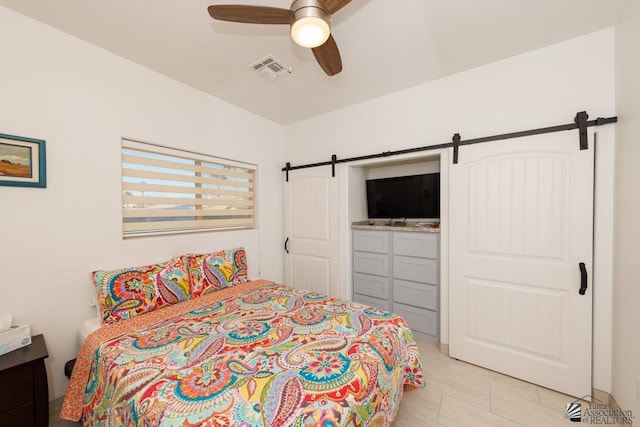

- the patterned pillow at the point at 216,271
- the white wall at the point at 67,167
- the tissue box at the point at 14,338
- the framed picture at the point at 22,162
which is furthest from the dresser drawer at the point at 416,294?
the framed picture at the point at 22,162

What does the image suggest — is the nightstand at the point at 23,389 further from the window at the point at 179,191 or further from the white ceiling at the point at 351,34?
the white ceiling at the point at 351,34

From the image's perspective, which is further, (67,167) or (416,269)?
(416,269)

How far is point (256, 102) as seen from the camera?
292cm

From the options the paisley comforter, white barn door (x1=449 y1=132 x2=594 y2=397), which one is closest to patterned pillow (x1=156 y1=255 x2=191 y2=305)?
the paisley comforter

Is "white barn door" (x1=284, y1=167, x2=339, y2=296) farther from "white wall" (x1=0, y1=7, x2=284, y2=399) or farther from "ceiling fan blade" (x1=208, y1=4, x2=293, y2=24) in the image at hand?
"ceiling fan blade" (x1=208, y1=4, x2=293, y2=24)

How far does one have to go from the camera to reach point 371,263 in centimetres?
293

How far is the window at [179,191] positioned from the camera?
220 centimetres

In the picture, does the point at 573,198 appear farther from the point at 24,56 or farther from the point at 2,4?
the point at 2,4

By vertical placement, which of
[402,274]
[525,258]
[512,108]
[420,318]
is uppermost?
[512,108]

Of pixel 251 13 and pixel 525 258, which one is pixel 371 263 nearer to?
pixel 525 258

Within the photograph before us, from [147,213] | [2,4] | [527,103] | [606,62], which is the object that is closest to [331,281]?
[147,213]

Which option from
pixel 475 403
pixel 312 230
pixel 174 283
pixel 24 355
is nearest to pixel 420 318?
pixel 475 403

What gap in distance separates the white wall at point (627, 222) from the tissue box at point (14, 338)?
3558mm

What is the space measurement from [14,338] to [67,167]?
3.65ft
